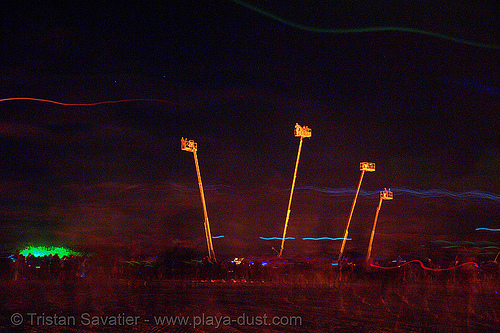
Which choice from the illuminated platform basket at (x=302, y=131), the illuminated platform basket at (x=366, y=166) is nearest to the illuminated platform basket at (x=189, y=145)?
the illuminated platform basket at (x=302, y=131)

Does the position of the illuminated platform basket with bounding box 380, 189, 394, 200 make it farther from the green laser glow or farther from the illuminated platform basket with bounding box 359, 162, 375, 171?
the green laser glow

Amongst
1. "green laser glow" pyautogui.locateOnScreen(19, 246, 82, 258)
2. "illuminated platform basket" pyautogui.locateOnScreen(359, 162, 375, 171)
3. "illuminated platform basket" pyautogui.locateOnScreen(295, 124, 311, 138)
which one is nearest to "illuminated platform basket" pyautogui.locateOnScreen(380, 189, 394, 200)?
"illuminated platform basket" pyautogui.locateOnScreen(359, 162, 375, 171)

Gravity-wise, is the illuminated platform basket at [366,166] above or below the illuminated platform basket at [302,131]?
below

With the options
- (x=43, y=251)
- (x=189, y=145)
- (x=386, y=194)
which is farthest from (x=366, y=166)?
(x=43, y=251)

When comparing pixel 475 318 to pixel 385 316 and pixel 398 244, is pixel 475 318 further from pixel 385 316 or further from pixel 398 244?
pixel 398 244

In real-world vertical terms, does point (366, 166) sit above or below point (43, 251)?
above

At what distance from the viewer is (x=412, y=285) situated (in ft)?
70.0

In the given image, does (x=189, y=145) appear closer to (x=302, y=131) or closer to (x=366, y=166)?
(x=302, y=131)

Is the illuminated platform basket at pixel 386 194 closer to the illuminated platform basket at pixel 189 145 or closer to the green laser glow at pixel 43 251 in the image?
the illuminated platform basket at pixel 189 145

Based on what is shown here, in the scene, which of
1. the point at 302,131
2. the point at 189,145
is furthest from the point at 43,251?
the point at 302,131

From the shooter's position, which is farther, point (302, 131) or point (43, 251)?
point (43, 251)

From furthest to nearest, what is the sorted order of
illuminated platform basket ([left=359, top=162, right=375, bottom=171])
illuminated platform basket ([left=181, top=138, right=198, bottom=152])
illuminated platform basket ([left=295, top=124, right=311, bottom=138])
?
illuminated platform basket ([left=359, top=162, right=375, bottom=171])
illuminated platform basket ([left=295, top=124, right=311, bottom=138])
illuminated platform basket ([left=181, top=138, right=198, bottom=152])

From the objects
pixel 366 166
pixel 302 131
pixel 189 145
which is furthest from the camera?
pixel 366 166

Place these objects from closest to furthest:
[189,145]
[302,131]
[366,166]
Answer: [189,145], [302,131], [366,166]
